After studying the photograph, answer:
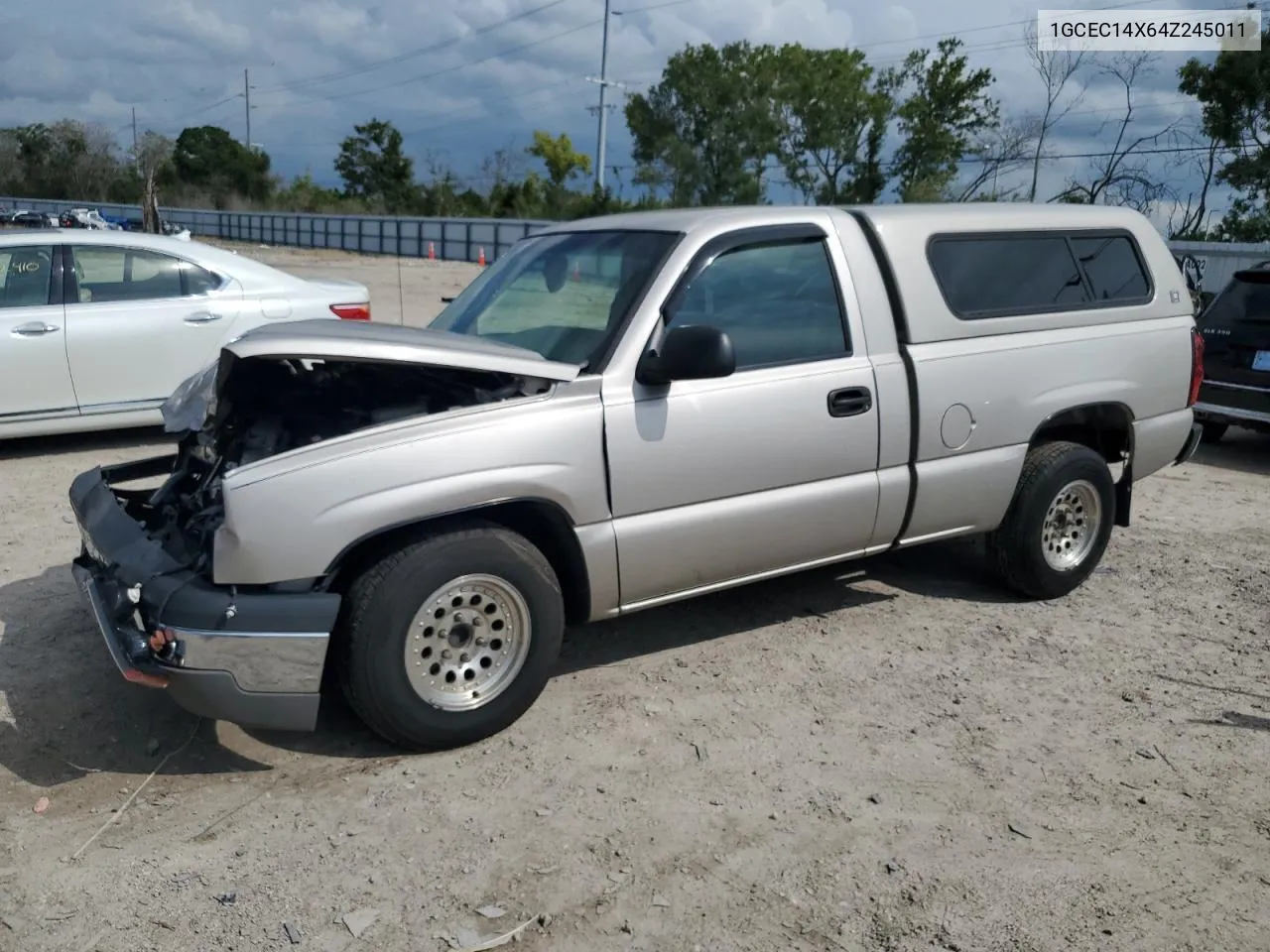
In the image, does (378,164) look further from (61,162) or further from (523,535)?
(523,535)

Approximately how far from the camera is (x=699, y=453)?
4309mm

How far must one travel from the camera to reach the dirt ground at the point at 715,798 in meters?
3.11

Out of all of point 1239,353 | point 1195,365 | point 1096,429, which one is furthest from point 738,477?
point 1239,353

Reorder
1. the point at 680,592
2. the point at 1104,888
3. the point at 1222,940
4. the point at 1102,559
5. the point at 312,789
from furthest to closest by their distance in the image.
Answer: the point at 1102,559
the point at 680,592
the point at 312,789
the point at 1104,888
the point at 1222,940

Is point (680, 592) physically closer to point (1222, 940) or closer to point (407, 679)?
point (407, 679)

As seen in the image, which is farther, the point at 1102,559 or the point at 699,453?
the point at 1102,559

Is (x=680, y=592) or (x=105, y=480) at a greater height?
(x=105, y=480)

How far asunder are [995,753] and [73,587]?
4342 mm

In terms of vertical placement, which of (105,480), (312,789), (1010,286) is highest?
(1010,286)

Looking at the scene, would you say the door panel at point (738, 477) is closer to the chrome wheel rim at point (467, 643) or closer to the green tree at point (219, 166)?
the chrome wheel rim at point (467, 643)

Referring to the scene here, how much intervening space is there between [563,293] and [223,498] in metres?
1.85

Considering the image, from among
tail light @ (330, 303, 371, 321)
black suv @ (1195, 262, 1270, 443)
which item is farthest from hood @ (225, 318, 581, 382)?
black suv @ (1195, 262, 1270, 443)

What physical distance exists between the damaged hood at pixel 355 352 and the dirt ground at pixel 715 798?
3.86ft

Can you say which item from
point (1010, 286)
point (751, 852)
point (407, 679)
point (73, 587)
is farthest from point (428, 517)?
point (1010, 286)
